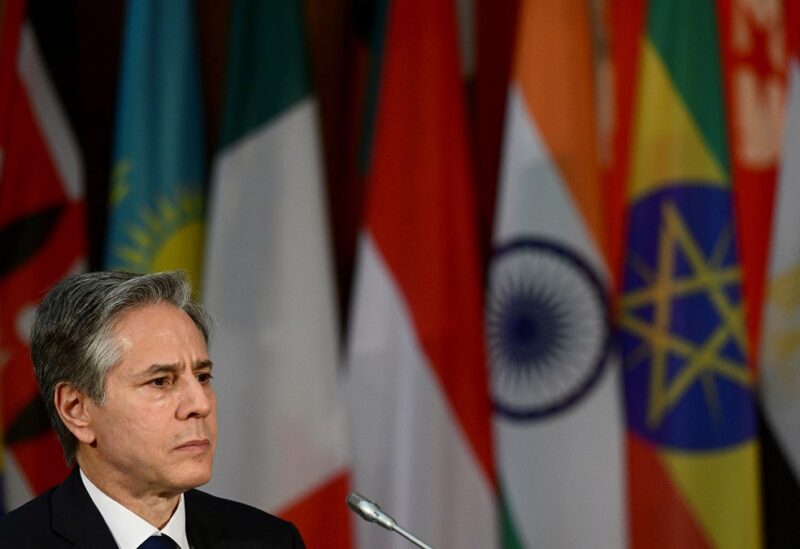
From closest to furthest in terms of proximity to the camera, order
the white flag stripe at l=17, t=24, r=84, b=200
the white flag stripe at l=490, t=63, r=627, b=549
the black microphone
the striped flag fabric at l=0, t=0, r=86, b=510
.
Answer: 1. the black microphone
2. the white flag stripe at l=490, t=63, r=627, b=549
3. the striped flag fabric at l=0, t=0, r=86, b=510
4. the white flag stripe at l=17, t=24, r=84, b=200

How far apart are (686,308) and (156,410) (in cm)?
218

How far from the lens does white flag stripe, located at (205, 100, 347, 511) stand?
3551mm

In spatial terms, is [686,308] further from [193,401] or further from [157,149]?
[193,401]

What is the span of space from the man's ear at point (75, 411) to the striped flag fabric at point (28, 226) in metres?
1.81

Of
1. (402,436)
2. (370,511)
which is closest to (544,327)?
(402,436)

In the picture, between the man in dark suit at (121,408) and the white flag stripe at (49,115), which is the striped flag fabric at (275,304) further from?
the man in dark suit at (121,408)

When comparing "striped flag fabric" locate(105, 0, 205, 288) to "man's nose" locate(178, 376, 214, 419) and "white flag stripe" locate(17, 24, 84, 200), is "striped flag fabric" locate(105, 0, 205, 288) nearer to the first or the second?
"white flag stripe" locate(17, 24, 84, 200)

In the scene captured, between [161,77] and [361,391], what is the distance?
1.19 metres

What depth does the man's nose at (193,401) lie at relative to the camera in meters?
1.80

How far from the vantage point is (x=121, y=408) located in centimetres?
180

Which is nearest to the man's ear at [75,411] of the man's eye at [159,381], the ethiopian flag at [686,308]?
the man's eye at [159,381]

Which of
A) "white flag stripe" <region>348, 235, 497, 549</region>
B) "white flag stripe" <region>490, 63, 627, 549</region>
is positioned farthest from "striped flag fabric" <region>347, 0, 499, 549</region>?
"white flag stripe" <region>490, 63, 627, 549</region>

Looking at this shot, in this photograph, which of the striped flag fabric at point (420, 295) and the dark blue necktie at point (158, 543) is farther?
the striped flag fabric at point (420, 295)

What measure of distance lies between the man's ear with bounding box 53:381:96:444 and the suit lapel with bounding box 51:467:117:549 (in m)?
0.09
